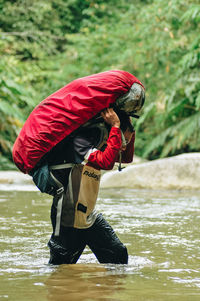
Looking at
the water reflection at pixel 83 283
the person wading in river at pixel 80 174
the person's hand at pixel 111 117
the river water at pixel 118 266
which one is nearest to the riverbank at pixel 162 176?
the river water at pixel 118 266

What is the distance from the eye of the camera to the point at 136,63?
1786 cm

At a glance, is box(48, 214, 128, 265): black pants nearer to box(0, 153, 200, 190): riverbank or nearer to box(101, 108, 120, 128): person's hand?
box(101, 108, 120, 128): person's hand

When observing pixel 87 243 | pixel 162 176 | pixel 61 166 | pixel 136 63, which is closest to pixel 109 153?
pixel 61 166

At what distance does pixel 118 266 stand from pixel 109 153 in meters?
1.04

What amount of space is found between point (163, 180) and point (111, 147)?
761 cm

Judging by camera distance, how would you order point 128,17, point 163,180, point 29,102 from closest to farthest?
point 163,180 < point 29,102 < point 128,17

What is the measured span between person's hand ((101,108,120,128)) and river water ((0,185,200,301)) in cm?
108

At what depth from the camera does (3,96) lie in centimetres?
1549

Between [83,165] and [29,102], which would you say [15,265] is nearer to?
[83,165]

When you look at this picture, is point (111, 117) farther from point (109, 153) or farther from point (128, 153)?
point (128, 153)

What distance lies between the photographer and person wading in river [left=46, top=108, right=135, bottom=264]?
150 inches

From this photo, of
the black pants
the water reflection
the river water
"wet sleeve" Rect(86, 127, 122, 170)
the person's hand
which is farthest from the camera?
the black pants

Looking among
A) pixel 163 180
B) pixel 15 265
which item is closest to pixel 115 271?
pixel 15 265

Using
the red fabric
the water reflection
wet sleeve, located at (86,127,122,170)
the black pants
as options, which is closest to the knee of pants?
the black pants
